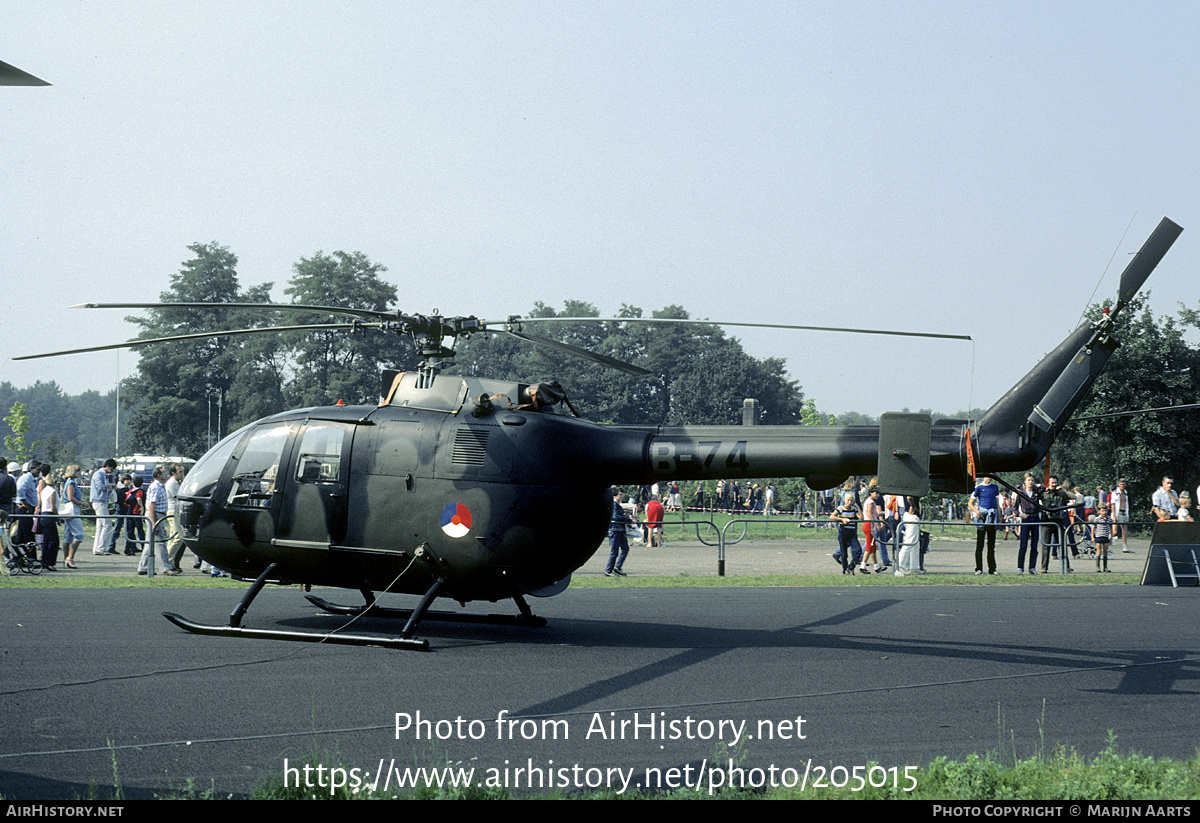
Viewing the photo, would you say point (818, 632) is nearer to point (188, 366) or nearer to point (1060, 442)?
point (1060, 442)

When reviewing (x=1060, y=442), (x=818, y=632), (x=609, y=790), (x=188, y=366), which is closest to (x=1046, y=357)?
(x=818, y=632)

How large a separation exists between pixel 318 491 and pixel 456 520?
1.62 meters

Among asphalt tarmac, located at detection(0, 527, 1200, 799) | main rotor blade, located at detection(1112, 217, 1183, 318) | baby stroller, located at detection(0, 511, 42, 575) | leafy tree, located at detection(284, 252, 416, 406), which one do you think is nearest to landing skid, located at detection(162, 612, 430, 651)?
asphalt tarmac, located at detection(0, 527, 1200, 799)

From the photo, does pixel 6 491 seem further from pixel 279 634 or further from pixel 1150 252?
pixel 1150 252

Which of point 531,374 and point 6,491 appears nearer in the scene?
point 6,491

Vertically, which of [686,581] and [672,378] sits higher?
[672,378]

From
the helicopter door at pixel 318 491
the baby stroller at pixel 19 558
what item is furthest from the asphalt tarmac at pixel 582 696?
the baby stroller at pixel 19 558

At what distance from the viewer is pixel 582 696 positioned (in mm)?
7957

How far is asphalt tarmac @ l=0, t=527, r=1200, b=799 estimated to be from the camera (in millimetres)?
5938

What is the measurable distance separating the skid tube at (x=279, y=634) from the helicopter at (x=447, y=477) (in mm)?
19

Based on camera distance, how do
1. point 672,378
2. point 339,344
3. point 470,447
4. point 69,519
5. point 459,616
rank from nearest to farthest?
point 470,447 → point 459,616 → point 69,519 → point 339,344 → point 672,378

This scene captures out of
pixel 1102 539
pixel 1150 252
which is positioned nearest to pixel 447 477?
pixel 1150 252

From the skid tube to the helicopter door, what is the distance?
0.57 meters

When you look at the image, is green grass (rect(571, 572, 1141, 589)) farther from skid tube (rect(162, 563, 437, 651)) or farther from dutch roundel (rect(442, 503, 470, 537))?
skid tube (rect(162, 563, 437, 651))
